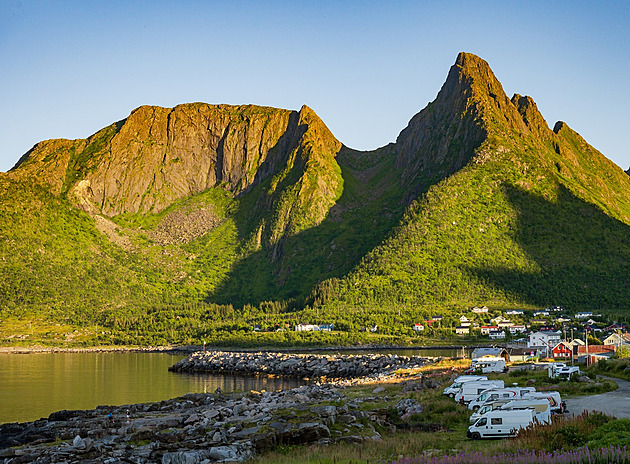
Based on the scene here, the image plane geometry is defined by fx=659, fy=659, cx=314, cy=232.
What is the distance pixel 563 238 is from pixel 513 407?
6761 inches

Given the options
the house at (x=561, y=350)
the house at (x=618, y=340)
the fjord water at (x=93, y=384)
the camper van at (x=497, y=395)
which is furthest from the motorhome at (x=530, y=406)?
the house at (x=618, y=340)

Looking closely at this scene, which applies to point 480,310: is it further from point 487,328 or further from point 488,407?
point 488,407

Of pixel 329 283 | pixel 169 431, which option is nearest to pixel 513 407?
pixel 169 431

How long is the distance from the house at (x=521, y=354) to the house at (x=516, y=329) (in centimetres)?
5043

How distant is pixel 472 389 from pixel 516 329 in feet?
342

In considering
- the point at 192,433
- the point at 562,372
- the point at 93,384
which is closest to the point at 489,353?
the point at 562,372

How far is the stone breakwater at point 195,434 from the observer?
81.8 feet

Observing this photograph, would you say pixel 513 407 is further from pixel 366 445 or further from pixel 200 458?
pixel 200 458

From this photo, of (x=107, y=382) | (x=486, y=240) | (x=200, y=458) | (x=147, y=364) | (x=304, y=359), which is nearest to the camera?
(x=200, y=458)

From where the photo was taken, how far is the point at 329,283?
190125 millimetres

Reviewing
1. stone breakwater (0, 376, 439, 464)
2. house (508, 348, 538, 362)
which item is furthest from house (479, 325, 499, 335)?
stone breakwater (0, 376, 439, 464)

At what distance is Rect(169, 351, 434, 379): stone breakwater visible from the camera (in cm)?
8569

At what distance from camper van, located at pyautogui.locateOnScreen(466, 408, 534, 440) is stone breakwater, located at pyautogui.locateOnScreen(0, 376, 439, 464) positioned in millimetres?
4132

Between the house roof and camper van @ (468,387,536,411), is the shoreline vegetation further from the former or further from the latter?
the house roof
